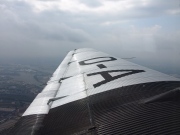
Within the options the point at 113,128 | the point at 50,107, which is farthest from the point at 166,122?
the point at 50,107

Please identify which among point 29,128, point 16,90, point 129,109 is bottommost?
point 16,90

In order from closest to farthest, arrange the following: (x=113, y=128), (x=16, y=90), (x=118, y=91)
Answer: (x=113, y=128), (x=118, y=91), (x=16, y=90)

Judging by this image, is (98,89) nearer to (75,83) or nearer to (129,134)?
(75,83)

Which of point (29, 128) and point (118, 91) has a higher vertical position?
point (118, 91)

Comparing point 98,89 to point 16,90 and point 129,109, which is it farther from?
point 16,90

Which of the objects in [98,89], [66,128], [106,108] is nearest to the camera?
[66,128]

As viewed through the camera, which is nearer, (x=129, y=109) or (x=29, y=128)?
(x=129, y=109)

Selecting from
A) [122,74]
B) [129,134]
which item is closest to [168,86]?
[122,74]
